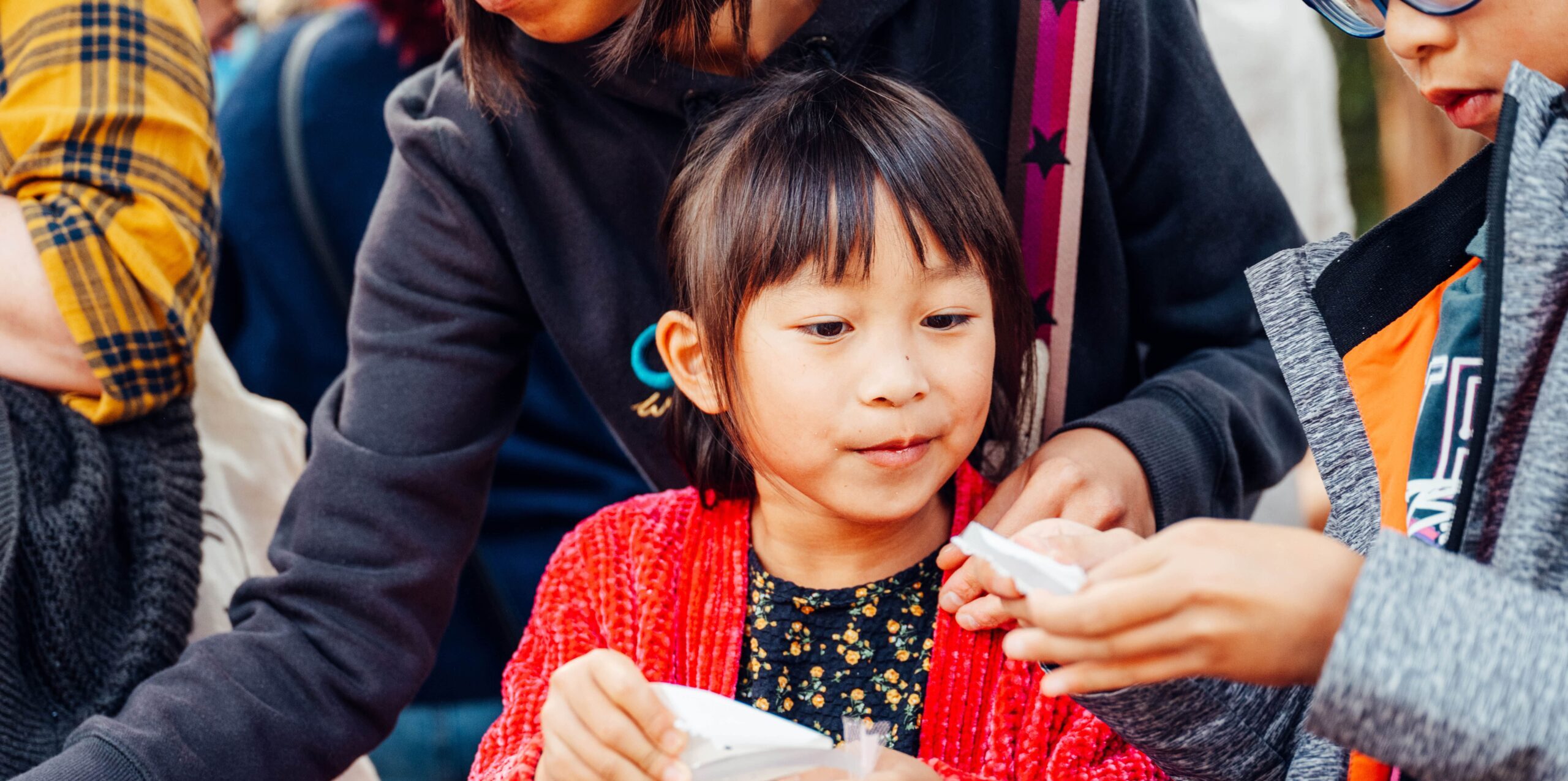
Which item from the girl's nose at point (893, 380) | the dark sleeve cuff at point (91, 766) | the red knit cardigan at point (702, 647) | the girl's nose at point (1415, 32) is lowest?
the dark sleeve cuff at point (91, 766)

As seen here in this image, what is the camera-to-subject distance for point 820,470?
1.23m

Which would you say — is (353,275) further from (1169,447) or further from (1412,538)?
(1412,538)

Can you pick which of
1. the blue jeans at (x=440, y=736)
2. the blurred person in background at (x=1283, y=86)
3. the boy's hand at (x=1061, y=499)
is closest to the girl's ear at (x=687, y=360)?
the boy's hand at (x=1061, y=499)

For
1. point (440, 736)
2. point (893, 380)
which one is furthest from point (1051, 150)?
point (440, 736)

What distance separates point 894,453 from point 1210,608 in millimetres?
415

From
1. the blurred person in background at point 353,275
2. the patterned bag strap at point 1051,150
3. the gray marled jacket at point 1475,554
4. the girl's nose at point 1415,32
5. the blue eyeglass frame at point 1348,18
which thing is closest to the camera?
the gray marled jacket at point 1475,554

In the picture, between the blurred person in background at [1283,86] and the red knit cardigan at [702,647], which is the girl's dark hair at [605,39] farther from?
the blurred person in background at [1283,86]

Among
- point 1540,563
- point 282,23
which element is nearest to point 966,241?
point 1540,563

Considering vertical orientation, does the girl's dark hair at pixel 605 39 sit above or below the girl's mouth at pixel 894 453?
above

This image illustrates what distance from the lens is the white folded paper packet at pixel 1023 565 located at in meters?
0.87

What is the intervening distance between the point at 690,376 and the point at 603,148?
346 millimetres

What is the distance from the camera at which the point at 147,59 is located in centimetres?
160

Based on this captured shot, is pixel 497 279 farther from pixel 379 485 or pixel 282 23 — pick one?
pixel 282 23

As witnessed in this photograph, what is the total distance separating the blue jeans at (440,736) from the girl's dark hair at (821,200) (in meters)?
1.22
